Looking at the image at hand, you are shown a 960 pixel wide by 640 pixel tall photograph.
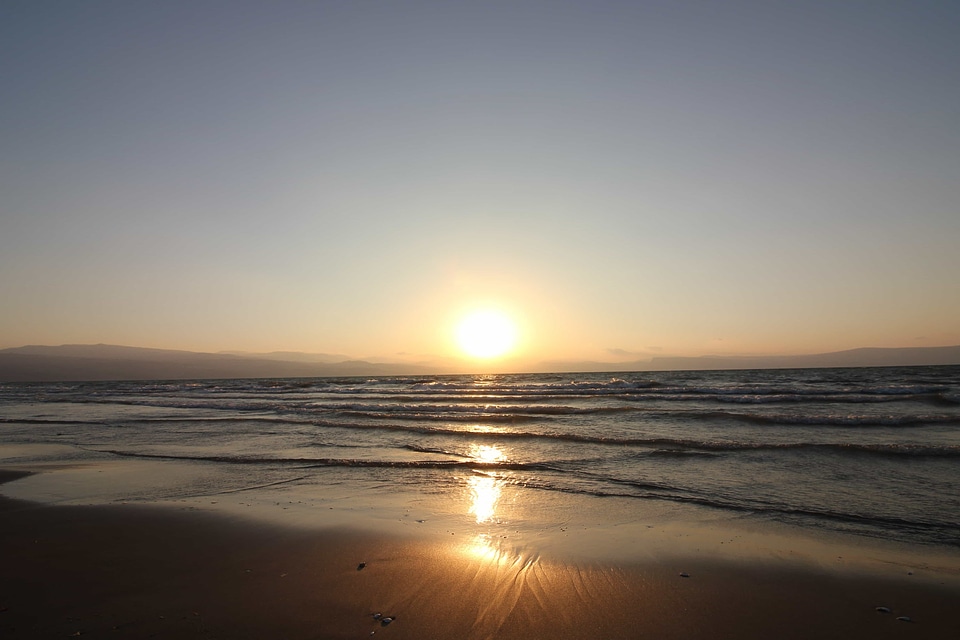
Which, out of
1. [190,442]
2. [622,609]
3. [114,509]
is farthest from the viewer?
[190,442]

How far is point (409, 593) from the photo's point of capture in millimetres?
5219

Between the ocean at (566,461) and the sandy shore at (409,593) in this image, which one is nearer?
the sandy shore at (409,593)

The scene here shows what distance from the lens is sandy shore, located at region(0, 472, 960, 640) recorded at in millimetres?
4465

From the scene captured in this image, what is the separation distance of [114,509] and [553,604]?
7.30 metres

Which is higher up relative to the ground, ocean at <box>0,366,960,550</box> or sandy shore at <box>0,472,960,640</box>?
sandy shore at <box>0,472,960,640</box>

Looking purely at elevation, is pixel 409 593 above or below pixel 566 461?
above

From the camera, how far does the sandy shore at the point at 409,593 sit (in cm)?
446

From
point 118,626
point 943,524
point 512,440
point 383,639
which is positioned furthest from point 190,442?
point 943,524

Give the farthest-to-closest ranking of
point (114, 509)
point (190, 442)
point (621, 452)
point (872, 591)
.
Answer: point (190, 442), point (621, 452), point (114, 509), point (872, 591)

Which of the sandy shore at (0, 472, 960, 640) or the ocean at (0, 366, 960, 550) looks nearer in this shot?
the sandy shore at (0, 472, 960, 640)

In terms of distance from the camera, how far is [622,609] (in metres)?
4.87

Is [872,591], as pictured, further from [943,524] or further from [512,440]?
[512,440]

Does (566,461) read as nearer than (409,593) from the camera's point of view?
No

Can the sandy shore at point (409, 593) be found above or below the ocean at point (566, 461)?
above
